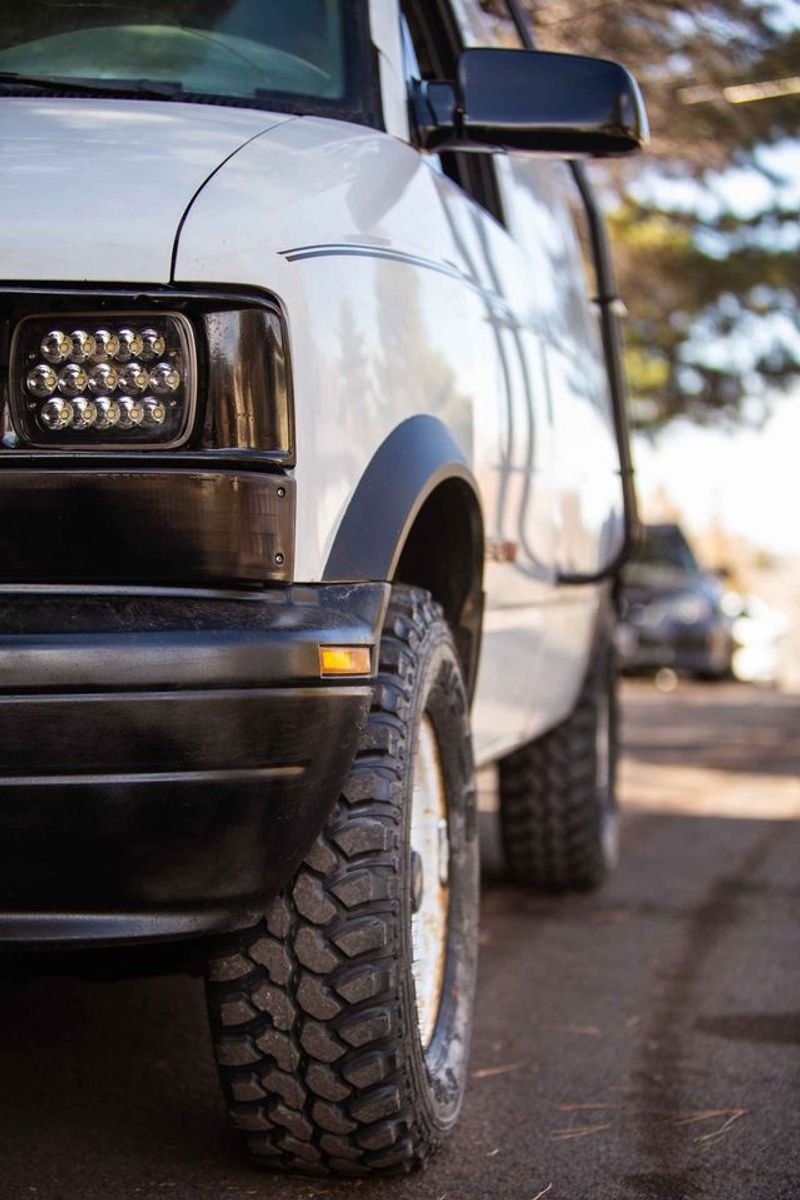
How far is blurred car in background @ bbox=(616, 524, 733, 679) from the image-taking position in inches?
680

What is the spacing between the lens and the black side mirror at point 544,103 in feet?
10.1

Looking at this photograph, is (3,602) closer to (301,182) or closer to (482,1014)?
(301,182)

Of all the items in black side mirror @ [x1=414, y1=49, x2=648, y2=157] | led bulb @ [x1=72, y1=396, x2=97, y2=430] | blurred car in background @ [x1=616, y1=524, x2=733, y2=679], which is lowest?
blurred car in background @ [x1=616, y1=524, x2=733, y2=679]

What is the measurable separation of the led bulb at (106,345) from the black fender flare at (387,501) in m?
0.41

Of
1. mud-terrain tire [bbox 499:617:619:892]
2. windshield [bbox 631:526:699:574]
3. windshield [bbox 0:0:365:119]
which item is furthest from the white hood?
windshield [bbox 631:526:699:574]

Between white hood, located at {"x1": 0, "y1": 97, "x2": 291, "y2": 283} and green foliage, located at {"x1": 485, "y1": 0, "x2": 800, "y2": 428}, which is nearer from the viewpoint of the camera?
white hood, located at {"x1": 0, "y1": 97, "x2": 291, "y2": 283}

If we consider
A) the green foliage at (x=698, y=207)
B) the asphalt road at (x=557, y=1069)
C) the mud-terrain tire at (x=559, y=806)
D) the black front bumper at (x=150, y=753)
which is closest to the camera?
the black front bumper at (x=150, y=753)

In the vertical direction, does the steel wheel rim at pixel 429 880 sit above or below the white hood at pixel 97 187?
below

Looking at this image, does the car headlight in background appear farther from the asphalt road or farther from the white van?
the white van

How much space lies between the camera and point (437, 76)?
3799 millimetres

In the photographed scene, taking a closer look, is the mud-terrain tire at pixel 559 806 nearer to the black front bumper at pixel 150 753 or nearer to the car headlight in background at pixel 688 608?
the black front bumper at pixel 150 753

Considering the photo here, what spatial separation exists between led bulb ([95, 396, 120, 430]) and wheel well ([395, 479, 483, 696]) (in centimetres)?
97

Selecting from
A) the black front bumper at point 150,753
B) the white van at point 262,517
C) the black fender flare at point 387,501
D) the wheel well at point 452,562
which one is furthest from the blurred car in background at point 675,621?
the black front bumper at point 150,753

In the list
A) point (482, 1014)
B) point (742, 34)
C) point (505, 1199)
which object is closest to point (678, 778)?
point (742, 34)
